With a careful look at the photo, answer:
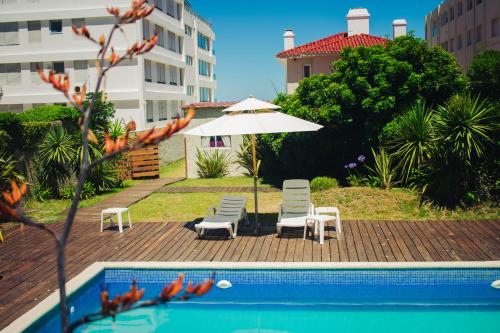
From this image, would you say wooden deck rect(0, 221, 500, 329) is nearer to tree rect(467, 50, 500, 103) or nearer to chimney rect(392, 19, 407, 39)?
tree rect(467, 50, 500, 103)

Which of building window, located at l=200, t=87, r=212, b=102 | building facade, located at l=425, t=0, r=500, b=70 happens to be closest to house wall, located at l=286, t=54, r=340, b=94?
building facade, located at l=425, t=0, r=500, b=70

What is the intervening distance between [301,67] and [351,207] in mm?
21454

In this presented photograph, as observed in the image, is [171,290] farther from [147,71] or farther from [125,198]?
[147,71]

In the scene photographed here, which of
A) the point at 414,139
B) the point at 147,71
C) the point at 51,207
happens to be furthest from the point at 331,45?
the point at 51,207

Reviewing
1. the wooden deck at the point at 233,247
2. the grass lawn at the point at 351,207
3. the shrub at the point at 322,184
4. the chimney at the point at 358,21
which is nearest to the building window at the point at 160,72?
the chimney at the point at 358,21

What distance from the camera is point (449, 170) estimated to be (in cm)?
1427

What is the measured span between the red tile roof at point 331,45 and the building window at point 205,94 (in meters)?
29.0

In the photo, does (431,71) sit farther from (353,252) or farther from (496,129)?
(353,252)

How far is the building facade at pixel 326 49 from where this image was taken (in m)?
33.6

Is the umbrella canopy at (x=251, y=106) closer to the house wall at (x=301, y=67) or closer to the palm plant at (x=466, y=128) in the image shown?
the palm plant at (x=466, y=128)

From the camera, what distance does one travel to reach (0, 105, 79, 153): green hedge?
53.6 feet

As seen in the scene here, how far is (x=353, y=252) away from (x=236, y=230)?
2885mm

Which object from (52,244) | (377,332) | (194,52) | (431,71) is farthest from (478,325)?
(194,52)

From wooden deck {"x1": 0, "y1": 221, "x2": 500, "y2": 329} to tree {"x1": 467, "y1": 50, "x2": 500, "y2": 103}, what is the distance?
653 centimetres
